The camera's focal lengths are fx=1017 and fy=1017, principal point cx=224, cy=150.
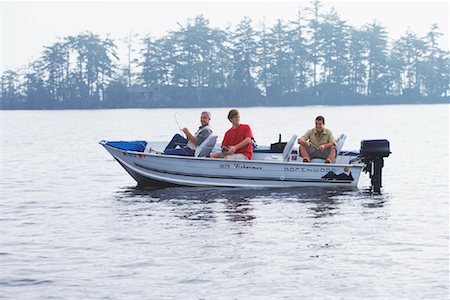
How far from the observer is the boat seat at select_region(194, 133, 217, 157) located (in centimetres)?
2153

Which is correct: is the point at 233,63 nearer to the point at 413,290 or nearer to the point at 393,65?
the point at 393,65

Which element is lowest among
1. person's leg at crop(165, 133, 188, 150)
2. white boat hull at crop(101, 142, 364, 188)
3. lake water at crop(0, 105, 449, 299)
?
lake water at crop(0, 105, 449, 299)

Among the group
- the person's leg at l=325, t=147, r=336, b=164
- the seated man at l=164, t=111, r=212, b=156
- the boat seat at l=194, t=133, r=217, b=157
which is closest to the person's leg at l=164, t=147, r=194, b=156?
the seated man at l=164, t=111, r=212, b=156

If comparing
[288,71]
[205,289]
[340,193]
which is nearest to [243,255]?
[205,289]

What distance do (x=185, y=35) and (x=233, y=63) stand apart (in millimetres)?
10475

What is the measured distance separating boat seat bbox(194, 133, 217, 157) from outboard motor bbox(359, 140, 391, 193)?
319 cm

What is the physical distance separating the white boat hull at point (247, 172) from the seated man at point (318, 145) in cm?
31

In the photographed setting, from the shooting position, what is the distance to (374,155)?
21797 mm

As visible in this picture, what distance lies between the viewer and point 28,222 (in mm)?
17828

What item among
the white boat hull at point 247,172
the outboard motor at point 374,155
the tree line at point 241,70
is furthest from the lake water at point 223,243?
the tree line at point 241,70

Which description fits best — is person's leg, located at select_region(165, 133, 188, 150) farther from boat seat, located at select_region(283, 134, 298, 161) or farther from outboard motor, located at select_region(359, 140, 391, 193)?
outboard motor, located at select_region(359, 140, 391, 193)

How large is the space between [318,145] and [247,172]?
1634 millimetres

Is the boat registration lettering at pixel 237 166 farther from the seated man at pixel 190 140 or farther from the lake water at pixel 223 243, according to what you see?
the seated man at pixel 190 140

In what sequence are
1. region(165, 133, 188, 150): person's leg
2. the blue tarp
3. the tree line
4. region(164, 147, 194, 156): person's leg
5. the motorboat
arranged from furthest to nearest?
1. the tree line
2. the blue tarp
3. region(165, 133, 188, 150): person's leg
4. region(164, 147, 194, 156): person's leg
5. the motorboat
